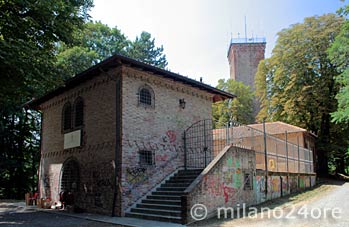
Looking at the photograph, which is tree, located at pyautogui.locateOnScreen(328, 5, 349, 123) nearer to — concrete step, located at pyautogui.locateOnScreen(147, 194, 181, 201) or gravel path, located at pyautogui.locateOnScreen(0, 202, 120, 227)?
concrete step, located at pyautogui.locateOnScreen(147, 194, 181, 201)

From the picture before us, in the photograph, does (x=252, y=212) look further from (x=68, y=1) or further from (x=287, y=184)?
(x=68, y=1)

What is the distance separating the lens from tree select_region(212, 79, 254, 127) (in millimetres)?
36938

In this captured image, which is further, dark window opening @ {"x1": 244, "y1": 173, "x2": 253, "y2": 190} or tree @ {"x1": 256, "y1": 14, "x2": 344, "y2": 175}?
tree @ {"x1": 256, "y1": 14, "x2": 344, "y2": 175}

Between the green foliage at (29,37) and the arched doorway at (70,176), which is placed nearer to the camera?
the green foliage at (29,37)

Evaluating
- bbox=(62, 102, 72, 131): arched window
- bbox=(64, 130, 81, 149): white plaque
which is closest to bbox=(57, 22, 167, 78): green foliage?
bbox=(62, 102, 72, 131): arched window

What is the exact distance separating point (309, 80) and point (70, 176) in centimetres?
2071

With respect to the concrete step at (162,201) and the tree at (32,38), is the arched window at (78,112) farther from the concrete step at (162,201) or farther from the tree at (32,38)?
the concrete step at (162,201)

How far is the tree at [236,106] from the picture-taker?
121 feet

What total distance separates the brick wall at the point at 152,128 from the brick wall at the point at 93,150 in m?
0.64

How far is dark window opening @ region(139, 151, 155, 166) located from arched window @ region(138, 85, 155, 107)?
2.00m

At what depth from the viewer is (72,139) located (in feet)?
47.6

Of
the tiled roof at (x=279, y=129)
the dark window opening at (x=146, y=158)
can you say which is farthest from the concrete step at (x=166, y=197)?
the tiled roof at (x=279, y=129)

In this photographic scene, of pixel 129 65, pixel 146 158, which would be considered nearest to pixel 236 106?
pixel 146 158

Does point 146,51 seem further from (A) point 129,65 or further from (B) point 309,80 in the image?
(A) point 129,65
